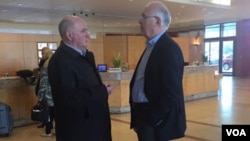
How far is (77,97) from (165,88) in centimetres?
56

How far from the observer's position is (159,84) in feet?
5.52

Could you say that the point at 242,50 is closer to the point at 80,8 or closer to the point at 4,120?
the point at 80,8

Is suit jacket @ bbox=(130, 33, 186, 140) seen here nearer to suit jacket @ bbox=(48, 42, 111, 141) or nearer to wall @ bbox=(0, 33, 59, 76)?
suit jacket @ bbox=(48, 42, 111, 141)

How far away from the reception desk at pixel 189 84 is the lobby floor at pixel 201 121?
29 cm

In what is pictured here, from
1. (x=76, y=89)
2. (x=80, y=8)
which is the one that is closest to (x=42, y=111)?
(x=76, y=89)

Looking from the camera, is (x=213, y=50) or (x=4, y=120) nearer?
(x=4, y=120)

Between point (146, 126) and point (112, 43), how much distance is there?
11.0 m

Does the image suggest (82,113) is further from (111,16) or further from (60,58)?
(111,16)

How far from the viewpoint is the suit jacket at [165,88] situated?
5.37ft

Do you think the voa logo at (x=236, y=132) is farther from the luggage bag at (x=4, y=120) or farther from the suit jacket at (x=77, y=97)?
the luggage bag at (x=4, y=120)

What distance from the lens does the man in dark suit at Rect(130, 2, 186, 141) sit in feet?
5.39

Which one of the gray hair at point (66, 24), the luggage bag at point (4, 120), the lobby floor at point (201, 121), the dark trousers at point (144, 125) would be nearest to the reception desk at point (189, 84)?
the lobby floor at point (201, 121)

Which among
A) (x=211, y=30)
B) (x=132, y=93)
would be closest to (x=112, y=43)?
(x=211, y=30)

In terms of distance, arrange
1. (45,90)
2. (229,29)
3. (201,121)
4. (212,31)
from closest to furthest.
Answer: (45,90)
(201,121)
(229,29)
(212,31)
